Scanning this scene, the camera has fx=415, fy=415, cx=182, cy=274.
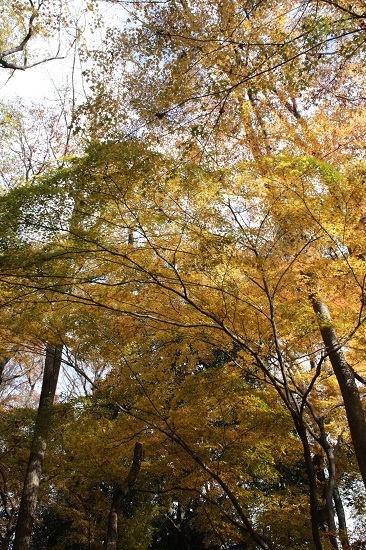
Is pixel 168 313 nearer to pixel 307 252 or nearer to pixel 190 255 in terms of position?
pixel 190 255

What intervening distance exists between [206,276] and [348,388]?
2206 mm

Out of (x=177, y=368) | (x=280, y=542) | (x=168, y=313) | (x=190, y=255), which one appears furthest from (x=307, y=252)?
(x=280, y=542)

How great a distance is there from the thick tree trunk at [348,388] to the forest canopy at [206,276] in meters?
0.03

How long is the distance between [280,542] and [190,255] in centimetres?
530

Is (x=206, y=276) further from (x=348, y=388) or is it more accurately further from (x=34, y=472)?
(x=34, y=472)

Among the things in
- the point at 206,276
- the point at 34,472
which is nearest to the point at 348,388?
the point at 206,276

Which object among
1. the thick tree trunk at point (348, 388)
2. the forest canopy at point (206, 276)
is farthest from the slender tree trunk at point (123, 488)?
the thick tree trunk at point (348, 388)

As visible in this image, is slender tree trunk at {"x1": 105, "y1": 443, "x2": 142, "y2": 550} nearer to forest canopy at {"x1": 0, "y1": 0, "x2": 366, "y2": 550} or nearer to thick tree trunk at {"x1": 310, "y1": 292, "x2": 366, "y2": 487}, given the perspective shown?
forest canopy at {"x1": 0, "y1": 0, "x2": 366, "y2": 550}

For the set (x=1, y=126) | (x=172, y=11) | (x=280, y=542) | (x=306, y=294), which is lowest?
(x=280, y=542)

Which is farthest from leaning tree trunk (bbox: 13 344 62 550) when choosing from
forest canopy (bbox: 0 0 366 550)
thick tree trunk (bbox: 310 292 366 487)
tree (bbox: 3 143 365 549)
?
thick tree trunk (bbox: 310 292 366 487)

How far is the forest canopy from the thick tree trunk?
1.0 inches

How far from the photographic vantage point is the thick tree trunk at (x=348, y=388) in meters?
4.61

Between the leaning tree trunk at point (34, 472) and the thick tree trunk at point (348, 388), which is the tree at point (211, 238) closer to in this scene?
the thick tree trunk at point (348, 388)

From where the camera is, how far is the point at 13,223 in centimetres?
458
